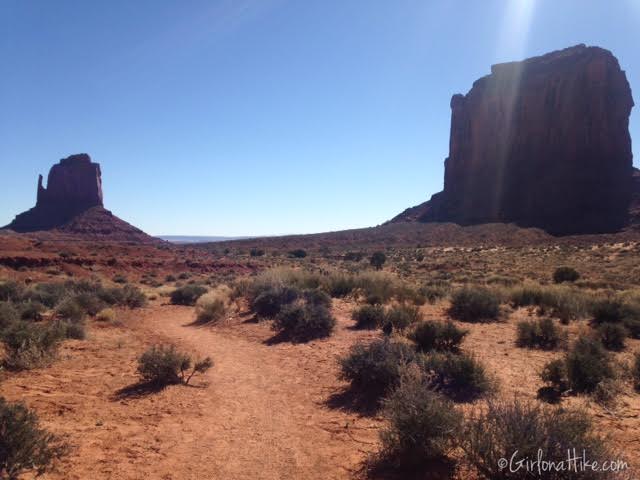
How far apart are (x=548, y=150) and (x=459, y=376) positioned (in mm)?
80859

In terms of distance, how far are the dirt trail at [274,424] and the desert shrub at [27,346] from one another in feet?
10.4

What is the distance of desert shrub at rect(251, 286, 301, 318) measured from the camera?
14875 mm

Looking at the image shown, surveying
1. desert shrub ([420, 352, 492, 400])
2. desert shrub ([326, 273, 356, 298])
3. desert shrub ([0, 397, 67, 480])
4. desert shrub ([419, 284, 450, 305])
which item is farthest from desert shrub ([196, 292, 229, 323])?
desert shrub ([0, 397, 67, 480])

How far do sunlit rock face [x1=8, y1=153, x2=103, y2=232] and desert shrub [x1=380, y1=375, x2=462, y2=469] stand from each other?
11751 centimetres

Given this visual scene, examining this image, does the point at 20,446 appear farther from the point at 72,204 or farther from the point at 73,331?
the point at 72,204

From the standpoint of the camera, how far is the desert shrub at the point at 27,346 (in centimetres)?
789

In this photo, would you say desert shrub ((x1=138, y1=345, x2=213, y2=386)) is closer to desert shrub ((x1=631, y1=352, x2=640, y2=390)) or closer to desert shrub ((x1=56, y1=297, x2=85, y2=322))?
desert shrub ((x1=56, y1=297, x2=85, y2=322))

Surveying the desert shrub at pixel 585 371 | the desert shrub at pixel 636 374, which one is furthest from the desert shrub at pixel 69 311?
the desert shrub at pixel 636 374

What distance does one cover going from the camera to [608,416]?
5.98m

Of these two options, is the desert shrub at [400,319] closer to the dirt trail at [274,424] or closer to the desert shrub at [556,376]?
the dirt trail at [274,424]

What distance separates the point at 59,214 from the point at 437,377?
121621mm

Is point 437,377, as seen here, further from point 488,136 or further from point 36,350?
point 488,136

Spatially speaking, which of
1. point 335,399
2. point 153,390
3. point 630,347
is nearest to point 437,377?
point 335,399

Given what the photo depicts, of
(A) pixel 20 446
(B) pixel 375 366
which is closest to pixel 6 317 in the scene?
(A) pixel 20 446
